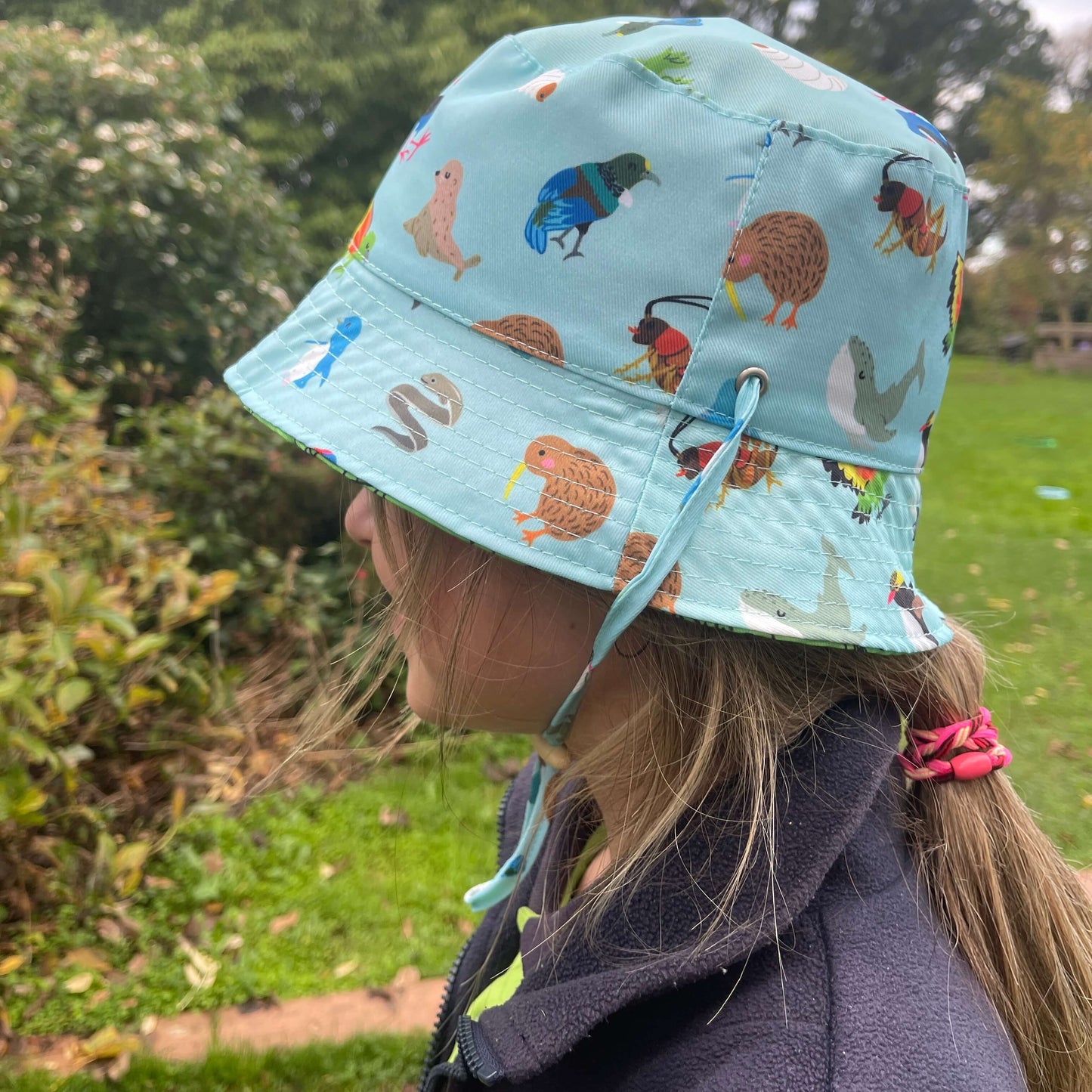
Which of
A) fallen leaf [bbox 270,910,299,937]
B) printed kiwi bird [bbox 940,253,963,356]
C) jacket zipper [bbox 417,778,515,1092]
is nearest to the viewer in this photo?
printed kiwi bird [bbox 940,253,963,356]

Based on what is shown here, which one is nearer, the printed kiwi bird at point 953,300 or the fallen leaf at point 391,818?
the printed kiwi bird at point 953,300

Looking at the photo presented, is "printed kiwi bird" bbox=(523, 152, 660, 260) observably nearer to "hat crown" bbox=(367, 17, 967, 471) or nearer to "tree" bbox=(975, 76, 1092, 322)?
"hat crown" bbox=(367, 17, 967, 471)

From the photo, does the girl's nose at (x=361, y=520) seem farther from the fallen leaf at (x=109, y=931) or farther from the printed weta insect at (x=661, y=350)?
the fallen leaf at (x=109, y=931)

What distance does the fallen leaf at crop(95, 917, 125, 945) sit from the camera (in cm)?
271

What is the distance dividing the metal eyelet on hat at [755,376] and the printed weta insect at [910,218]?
0.68ft

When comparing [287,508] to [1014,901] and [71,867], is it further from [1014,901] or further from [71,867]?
[1014,901]

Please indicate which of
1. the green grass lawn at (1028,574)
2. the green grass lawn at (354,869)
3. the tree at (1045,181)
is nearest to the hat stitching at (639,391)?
the green grass lawn at (1028,574)

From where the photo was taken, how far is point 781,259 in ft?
3.11

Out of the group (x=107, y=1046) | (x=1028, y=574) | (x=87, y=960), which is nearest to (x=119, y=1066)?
(x=107, y=1046)

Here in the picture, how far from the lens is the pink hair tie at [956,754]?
1.14 meters

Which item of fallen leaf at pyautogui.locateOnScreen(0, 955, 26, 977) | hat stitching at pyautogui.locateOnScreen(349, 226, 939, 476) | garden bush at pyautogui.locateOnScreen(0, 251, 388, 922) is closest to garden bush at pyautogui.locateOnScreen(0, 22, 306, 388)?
garden bush at pyautogui.locateOnScreen(0, 251, 388, 922)

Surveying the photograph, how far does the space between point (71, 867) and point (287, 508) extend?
2.09 m

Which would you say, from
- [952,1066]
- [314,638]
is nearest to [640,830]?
[952,1066]

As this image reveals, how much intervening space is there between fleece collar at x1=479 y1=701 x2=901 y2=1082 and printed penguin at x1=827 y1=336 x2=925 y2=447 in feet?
1.22
